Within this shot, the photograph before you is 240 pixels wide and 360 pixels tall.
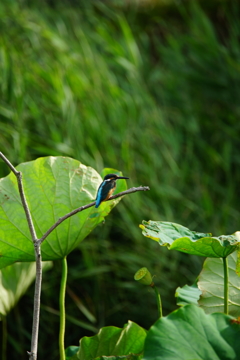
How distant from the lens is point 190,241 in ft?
2.80

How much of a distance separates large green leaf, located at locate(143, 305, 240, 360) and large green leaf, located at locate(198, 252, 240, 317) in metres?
0.28

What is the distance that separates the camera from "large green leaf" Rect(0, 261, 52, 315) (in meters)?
1.42

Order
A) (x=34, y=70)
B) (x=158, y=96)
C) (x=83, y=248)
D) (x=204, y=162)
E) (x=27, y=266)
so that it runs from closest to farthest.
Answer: (x=27, y=266), (x=83, y=248), (x=34, y=70), (x=204, y=162), (x=158, y=96)

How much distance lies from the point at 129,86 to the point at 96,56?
280 mm

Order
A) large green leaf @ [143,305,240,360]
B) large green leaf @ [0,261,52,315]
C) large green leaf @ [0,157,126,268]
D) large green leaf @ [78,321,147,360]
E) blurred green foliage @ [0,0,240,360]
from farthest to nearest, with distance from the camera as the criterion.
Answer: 1. blurred green foliage @ [0,0,240,360]
2. large green leaf @ [0,261,52,315]
3. large green leaf @ [0,157,126,268]
4. large green leaf @ [78,321,147,360]
5. large green leaf @ [143,305,240,360]

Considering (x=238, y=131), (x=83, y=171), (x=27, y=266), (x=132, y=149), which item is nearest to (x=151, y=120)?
(x=132, y=149)

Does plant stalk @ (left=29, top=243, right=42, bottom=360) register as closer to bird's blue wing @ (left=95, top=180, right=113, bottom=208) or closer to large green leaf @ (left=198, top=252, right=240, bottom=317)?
bird's blue wing @ (left=95, top=180, right=113, bottom=208)

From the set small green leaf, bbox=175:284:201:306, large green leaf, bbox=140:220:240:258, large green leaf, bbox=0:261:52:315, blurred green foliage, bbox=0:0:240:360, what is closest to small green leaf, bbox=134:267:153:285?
large green leaf, bbox=140:220:240:258

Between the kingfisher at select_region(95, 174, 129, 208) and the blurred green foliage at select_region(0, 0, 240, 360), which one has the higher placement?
the kingfisher at select_region(95, 174, 129, 208)

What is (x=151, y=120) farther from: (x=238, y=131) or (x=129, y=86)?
(x=238, y=131)

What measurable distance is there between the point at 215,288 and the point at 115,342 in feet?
0.80

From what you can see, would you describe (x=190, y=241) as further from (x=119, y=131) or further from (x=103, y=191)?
(x=119, y=131)

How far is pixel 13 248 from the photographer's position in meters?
1.09

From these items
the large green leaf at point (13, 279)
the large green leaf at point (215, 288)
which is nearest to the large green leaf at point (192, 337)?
the large green leaf at point (215, 288)
